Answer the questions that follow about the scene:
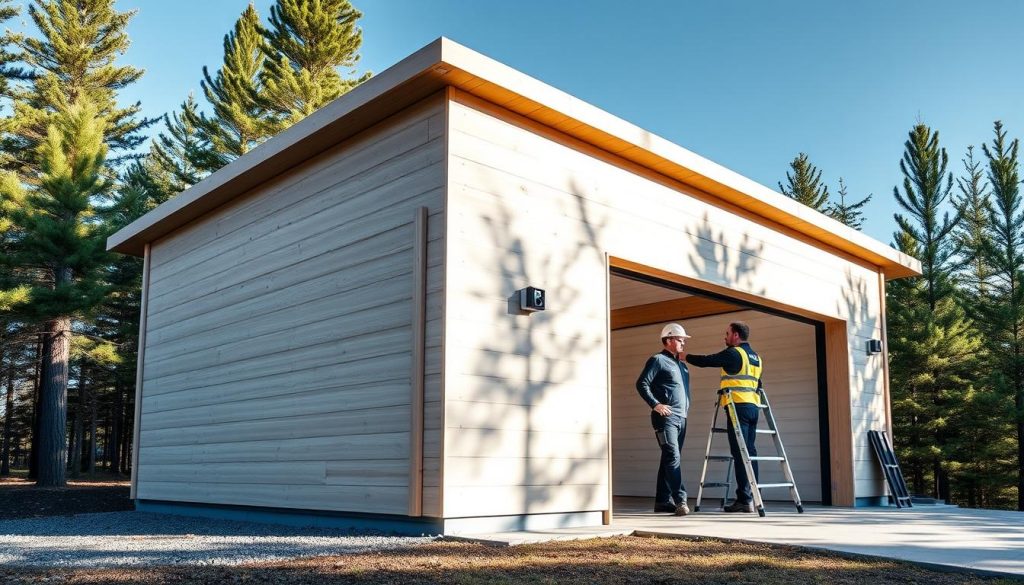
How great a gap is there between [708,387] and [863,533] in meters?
4.64

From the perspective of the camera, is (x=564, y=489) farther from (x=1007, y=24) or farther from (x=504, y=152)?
(x=1007, y=24)

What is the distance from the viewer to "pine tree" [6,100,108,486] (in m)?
17.1

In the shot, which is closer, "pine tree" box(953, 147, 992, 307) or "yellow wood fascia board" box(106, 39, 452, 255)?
"yellow wood fascia board" box(106, 39, 452, 255)

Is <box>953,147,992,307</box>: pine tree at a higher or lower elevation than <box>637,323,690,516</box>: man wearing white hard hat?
higher

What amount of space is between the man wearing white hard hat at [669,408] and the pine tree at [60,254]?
13890 millimetres

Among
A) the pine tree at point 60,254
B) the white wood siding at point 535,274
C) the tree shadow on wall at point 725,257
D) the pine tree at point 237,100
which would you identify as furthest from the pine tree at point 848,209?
the white wood siding at point 535,274

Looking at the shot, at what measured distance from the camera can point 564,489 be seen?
5973 mm

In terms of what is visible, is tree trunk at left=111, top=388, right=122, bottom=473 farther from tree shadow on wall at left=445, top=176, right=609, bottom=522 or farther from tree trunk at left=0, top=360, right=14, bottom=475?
tree shadow on wall at left=445, top=176, right=609, bottom=522

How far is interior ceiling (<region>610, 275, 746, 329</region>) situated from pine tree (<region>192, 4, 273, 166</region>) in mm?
13914

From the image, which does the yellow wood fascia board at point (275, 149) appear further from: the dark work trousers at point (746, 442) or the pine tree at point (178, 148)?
the pine tree at point (178, 148)

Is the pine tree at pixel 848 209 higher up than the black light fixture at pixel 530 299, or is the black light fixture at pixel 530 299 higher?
the pine tree at pixel 848 209

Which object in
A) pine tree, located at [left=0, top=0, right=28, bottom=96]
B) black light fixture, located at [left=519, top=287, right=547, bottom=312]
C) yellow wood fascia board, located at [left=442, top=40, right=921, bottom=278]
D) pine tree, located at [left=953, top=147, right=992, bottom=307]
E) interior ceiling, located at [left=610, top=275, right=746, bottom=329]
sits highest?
pine tree, located at [left=0, top=0, right=28, bottom=96]

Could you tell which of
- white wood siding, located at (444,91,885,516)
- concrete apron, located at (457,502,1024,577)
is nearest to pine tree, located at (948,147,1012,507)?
concrete apron, located at (457,502,1024,577)

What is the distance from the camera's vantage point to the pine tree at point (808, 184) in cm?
2747
